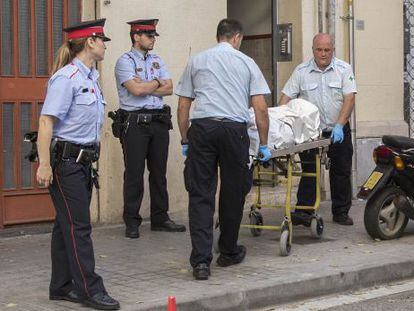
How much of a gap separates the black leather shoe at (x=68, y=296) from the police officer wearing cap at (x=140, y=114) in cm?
243

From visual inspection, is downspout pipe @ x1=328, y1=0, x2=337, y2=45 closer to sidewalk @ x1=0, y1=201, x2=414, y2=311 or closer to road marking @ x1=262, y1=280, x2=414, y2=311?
sidewalk @ x1=0, y1=201, x2=414, y2=311

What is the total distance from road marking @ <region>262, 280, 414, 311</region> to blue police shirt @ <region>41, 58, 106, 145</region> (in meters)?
2.02

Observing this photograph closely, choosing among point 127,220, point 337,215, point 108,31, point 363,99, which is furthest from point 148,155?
point 363,99

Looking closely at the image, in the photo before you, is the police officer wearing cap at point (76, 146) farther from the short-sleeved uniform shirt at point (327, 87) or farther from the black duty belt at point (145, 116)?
the short-sleeved uniform shirt at point (327, 87)

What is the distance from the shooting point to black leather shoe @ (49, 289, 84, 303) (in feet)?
19.4

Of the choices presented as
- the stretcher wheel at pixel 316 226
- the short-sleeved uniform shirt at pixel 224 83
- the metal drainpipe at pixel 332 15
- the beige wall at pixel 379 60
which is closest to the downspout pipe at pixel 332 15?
the metal drainpipe at pixel 332 15

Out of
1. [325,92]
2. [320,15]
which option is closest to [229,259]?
[325,92]

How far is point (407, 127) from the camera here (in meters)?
12.0

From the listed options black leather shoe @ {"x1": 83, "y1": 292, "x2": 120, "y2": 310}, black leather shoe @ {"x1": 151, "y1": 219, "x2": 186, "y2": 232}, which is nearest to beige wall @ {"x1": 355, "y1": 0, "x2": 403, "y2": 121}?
black leather shoe @ {"x1": 151, "y1": 219, "x2": 186, "y2": 232}

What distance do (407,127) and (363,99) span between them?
1023mm

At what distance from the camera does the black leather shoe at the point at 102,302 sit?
18.5ft

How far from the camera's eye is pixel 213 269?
7016 mm

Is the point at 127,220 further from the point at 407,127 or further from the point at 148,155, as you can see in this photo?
the point at 407,127

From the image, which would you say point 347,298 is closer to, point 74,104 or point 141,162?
point 141,162
